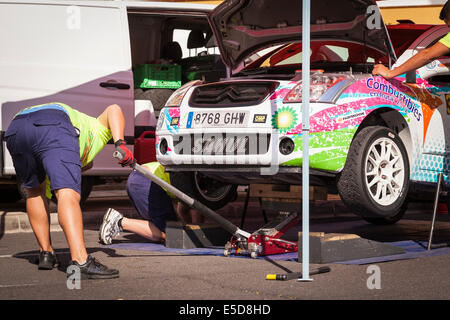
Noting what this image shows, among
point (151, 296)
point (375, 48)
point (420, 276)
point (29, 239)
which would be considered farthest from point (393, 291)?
point (29, 239)

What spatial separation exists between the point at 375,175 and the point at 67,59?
11.3ft

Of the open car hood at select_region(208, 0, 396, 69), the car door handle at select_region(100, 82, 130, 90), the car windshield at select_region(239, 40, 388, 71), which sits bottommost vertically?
the car door handle at select_region(100, 82, 130, 90)

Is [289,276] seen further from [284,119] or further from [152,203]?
[152,203]

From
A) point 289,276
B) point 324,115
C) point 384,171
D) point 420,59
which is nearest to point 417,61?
point 420,59

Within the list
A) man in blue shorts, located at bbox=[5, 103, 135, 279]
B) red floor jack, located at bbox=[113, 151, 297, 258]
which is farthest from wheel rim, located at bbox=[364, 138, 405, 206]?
man in blue shorts, located at bbox=[5, 103, 135, 279]

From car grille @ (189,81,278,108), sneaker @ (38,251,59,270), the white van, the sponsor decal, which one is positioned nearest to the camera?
sneaker @ (38,251,59,270)

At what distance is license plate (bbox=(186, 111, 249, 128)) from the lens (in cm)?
607

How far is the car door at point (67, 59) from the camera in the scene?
7.74 metres

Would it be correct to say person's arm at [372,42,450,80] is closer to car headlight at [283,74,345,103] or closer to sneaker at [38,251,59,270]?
car headlight at [283,74,345,103]

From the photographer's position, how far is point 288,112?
593cm

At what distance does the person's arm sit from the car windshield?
0.26 metres

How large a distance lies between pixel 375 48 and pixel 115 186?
8782 mm
